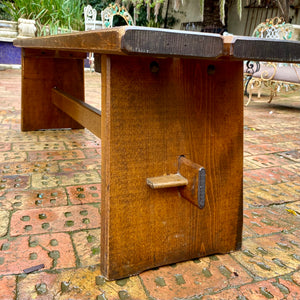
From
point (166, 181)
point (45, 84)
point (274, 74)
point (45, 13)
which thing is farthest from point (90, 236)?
point (45, 13)

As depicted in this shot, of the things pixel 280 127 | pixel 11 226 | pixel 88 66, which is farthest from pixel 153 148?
pixel 88 66

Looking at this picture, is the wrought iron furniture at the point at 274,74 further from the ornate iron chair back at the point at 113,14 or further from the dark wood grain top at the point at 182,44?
the dark wood grain top at the point at 182,44

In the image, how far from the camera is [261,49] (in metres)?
0.95

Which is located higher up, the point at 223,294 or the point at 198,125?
the point at 198,125

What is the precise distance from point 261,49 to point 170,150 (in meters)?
0.42

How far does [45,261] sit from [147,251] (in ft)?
1.16

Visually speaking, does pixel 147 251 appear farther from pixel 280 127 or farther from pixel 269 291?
pixel 280 127

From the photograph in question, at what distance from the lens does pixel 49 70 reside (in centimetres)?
297

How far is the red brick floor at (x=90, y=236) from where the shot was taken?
1116 mm

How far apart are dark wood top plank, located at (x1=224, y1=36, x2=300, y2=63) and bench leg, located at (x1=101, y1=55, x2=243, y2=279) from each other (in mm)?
247

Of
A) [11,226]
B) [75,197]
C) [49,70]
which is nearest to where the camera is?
[11,226]

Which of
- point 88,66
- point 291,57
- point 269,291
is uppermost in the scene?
point 88,66

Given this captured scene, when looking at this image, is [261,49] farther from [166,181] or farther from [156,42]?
[166,181]

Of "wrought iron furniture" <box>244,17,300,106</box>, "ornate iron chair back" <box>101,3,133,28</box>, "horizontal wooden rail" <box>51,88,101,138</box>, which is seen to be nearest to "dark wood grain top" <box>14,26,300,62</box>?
"horizontal wooden rail" <box>51,88,101,138</box>
